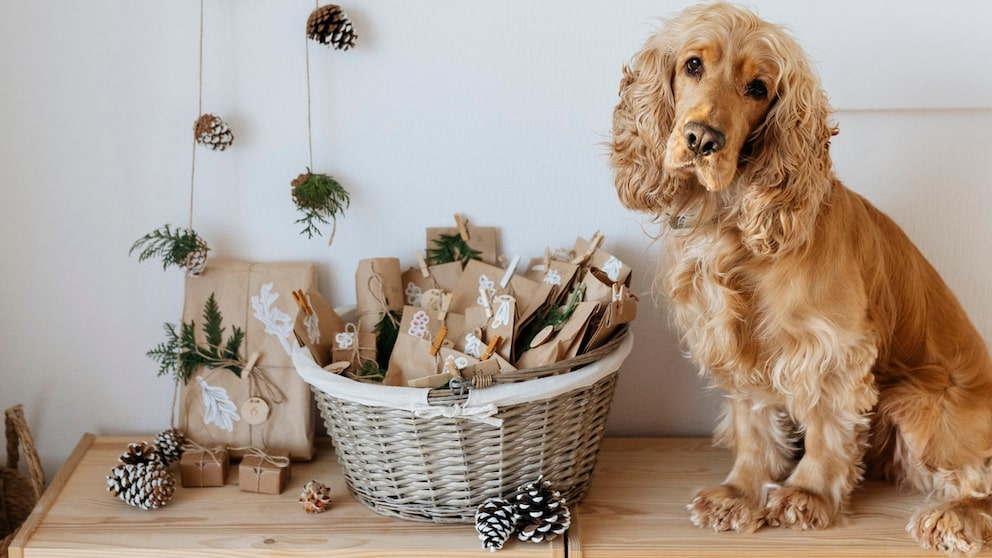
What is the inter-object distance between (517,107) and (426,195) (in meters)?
0.24

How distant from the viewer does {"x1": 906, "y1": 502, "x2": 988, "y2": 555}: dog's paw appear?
135cm

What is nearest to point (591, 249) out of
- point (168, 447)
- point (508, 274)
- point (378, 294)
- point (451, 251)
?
point (508, 274)

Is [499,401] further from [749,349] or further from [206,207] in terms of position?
[206,207]

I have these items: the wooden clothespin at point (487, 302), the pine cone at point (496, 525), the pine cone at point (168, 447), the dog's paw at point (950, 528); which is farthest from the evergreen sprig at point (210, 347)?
the dog's paw at point (950, 528)

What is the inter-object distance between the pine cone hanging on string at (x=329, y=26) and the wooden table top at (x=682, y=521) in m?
0.90

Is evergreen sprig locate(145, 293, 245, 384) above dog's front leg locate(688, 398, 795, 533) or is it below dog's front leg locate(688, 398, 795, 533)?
above

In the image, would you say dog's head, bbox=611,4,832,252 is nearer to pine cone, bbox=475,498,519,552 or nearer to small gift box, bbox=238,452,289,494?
pine cone, bbox=475,498,519,552

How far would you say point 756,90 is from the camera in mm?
1217

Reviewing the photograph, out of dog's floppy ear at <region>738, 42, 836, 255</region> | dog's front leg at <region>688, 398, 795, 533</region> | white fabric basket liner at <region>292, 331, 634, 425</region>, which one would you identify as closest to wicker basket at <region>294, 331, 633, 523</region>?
white fabric basket liner at <region>292, 331, 634, 425</region>

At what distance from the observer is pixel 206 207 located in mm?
1716

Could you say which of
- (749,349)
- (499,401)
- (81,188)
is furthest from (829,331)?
(81,188)

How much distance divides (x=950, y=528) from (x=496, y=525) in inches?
26.9

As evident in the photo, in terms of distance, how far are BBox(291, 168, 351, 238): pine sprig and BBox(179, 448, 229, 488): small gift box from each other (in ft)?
1.44

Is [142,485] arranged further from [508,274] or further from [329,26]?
[329,26]
